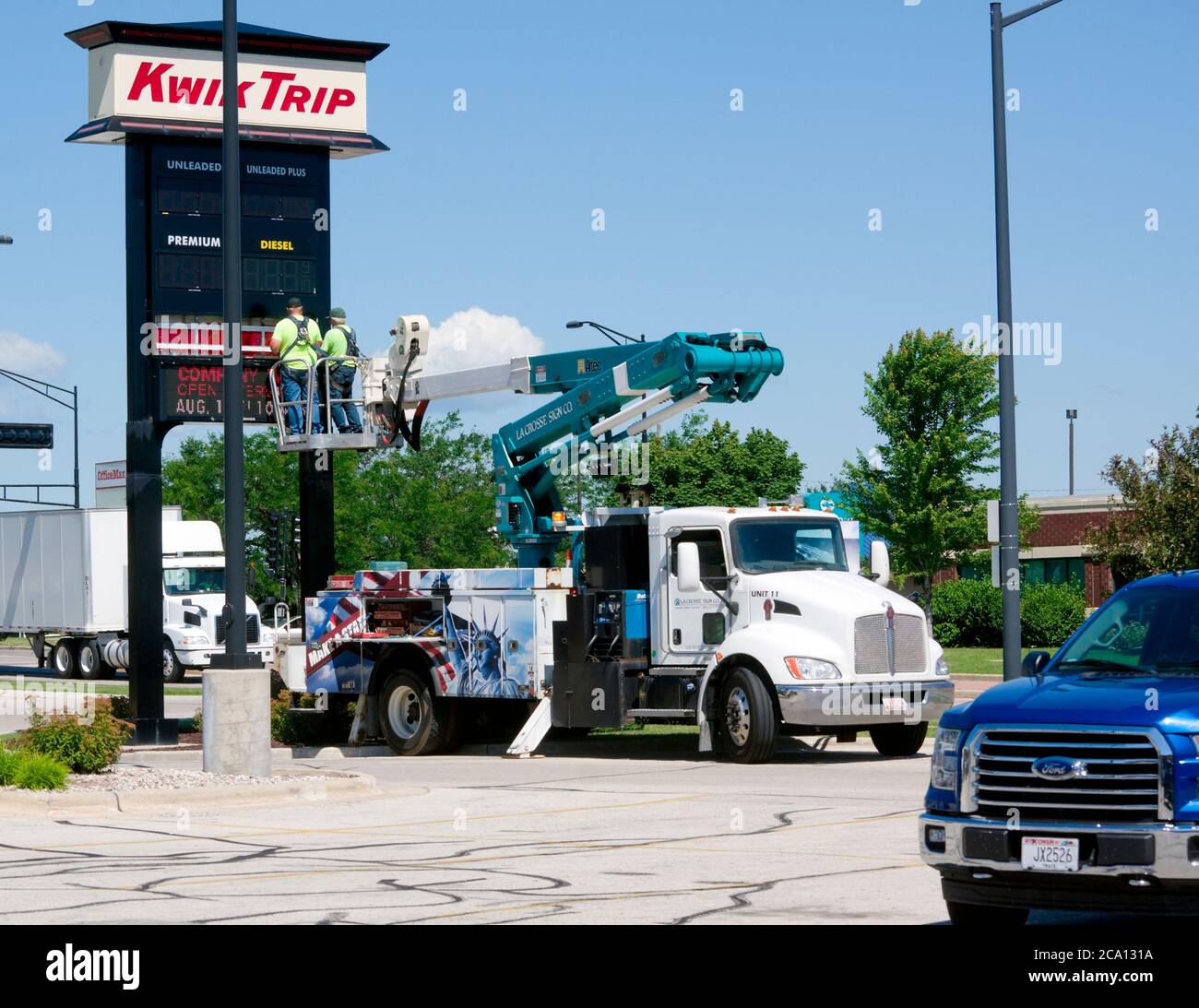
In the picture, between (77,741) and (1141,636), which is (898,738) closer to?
(77,741)

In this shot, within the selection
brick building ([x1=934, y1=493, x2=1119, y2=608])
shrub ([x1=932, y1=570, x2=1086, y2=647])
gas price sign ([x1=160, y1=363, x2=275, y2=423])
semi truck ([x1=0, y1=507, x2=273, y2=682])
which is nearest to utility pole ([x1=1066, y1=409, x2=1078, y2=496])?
brick building ([x1=934, y1=493, x2=1119, y2=608])

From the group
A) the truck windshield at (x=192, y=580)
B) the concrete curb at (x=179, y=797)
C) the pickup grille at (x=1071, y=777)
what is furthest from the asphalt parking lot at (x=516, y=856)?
the truck windshield at (x=192, y=580)

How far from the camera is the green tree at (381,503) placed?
69188 millimetres

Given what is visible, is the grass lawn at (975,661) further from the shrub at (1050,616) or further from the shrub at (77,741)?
the shrub at (77,741)

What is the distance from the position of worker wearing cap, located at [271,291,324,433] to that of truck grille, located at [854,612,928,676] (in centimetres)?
815

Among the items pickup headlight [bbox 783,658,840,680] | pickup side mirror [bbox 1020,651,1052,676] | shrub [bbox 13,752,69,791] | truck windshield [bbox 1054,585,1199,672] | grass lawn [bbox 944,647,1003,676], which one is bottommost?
grass lawn [bbox 944,647,1003,676]

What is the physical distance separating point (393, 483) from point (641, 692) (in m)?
51.0

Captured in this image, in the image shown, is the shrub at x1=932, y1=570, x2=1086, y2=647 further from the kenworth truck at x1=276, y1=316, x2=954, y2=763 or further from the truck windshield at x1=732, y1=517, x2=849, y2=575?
the truck windshield at x1=732, y1=517, x2=849, y2=575

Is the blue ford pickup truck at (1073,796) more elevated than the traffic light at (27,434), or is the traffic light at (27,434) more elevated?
the traffic light at (27,434)

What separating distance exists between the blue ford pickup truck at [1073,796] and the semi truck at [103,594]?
32878mm

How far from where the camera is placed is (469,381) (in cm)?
2325

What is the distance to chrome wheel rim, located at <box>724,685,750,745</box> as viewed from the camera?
19000mm

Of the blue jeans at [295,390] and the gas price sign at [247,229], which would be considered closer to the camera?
the gas price sign at [247,229]

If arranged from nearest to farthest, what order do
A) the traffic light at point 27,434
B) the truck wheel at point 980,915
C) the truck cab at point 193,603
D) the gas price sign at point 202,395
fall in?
the truck wheel at point 980,915 < the gas price sign at point 202,395 < the truck cab at point 193,603 < the traffic light at point 27,434
